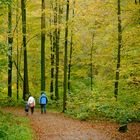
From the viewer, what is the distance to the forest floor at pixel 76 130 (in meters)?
16.8

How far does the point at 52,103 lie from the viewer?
104 ft

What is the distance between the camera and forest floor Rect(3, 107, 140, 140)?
16.8 metres

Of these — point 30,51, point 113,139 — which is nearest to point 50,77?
point 30,51

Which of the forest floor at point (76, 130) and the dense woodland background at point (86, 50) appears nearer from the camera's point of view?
the forest floor at point (76, 130)

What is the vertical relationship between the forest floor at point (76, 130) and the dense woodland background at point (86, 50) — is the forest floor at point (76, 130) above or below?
below

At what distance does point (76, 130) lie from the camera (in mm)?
18578

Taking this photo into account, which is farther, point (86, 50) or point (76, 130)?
point (86, 50)

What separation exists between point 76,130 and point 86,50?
2238 centimetres

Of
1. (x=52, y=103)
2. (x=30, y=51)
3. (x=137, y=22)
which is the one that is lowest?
(x=52, y=103)

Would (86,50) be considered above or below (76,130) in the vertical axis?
above

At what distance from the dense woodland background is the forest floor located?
1822 millimetres

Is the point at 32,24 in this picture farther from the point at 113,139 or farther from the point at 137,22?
the point at 113,139

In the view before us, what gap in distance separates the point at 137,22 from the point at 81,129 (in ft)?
28.4

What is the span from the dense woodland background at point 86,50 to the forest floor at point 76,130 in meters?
1.82
